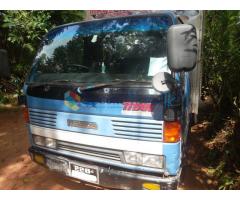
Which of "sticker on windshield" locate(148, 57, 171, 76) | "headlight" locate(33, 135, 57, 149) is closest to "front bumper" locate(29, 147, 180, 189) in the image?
"headlight" locate(33, 135, 57, 149)

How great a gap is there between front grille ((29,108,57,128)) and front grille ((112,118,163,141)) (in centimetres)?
75

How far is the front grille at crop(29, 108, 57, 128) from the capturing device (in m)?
2.90

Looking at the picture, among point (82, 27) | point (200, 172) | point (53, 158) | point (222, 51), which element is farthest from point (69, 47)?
point (200, 172)

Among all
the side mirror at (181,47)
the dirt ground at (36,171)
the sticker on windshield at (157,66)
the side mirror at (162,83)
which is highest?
the side mirror at (181,47)

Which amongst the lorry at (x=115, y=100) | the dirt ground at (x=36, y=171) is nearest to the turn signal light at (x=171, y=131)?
the lorry at (x=115, y=100)

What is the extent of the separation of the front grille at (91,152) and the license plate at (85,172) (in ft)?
0.34

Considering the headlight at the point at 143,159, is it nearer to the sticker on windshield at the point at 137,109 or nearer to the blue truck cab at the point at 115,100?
the blue truck cab at the point at 115,100

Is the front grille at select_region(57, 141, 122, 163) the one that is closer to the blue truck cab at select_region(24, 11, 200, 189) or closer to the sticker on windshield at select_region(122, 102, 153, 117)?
the blue truck cab at select_region(24, 11, 200, 189)

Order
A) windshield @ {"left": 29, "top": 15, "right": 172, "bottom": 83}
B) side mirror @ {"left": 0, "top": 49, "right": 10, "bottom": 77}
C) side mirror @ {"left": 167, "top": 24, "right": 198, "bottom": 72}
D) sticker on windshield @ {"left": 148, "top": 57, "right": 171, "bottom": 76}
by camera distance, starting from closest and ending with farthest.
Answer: side mirror @ {"left": 167, "top": 24, "right": 198, "bottom": 72}, sticker on windshield @ {"left": 148, "top": 57, "right": 171, "bottom": 76}, windshield @ {"left": 29, "top": 15, "right": 172, "bottom": 83}, side mirror @ {"left": 0, "top": 49, "right": 10, "bottom": 77}

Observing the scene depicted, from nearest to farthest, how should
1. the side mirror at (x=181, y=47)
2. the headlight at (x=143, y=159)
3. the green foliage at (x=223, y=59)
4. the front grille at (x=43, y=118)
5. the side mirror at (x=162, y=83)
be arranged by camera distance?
the side mirror at (x=181, y=47) → the side mirror at (x=162, y=83) → the headlight at (x=143, y=159) → the front grille at (x=43, y=118) → the green foliage at (x=223, y=59)

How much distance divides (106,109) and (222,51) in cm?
232

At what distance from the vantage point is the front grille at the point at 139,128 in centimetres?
239

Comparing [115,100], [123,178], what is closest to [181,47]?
[115,100]
